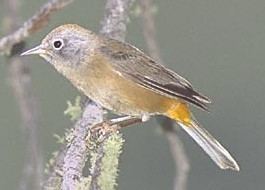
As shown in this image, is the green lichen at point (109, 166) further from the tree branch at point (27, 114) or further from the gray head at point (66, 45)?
the tree branch at point (27, 114)

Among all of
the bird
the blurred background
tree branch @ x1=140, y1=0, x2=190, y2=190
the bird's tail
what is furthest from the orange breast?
the blurred background

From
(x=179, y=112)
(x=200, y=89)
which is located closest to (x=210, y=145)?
(x=179, y=112)

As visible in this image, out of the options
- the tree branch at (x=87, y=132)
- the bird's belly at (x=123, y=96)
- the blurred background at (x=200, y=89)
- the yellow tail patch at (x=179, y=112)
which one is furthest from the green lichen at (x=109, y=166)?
the blurred background at (x=200, y=89)

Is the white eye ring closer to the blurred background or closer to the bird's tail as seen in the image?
the bird's tail

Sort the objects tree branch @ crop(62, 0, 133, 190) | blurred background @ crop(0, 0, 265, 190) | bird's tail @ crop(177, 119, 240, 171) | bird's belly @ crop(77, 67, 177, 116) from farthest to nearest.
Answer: blurred background @ crop(0, 0, 265, 190) < bird's tail @ crop(177, 119, 240, 171) < bird's belly @ crop(77, 67, 177, 116) < tree branch @ crop(62, 0, 133, 190)

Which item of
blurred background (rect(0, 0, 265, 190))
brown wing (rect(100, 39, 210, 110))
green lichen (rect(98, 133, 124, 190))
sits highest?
blurred background (rect(0, 0, 265, 190))

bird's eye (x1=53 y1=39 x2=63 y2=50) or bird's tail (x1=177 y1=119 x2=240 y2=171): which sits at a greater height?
bird's eye (x1=53 y1=39 x2=63 y2=50)

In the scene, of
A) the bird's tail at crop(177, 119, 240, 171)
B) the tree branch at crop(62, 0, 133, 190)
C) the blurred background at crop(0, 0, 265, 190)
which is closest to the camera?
the tree branch at crop(62, 0, 133, 190)
